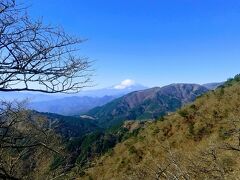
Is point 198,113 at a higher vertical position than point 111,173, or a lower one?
higher

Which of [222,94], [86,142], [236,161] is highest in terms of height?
[222,94]

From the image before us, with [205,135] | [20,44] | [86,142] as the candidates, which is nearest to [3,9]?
[20,44]

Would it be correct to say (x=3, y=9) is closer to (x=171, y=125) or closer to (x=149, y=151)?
(x=149, y=151)

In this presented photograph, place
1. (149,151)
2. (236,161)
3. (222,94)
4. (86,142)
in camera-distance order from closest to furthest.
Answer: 1. (236,161)
2. (149,151)
3. (222,94)
4. (86,142)

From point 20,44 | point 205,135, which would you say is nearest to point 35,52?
point 20,44

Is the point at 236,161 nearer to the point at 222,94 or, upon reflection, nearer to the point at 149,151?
the point at 149,151

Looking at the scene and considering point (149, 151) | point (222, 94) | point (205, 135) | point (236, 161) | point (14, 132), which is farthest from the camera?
point (222, 94)

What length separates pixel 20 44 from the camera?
552cm

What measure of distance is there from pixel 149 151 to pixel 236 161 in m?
17.9

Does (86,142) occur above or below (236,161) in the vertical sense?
below

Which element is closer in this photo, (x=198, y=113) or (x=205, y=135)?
(x=205, y=135)

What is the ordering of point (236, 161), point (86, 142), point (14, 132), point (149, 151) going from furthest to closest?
1. point (86, 142)
2. point (149, 151)
3. point (236, 161)
4. point (14, 132)

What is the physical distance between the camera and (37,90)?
5.68 meters

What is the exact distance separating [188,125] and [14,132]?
2973cm
